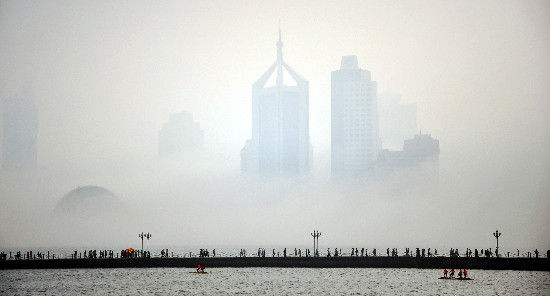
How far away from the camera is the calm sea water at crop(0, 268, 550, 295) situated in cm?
9012

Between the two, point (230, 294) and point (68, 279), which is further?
point (68, 279)

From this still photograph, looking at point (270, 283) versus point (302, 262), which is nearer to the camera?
point (270, 283)

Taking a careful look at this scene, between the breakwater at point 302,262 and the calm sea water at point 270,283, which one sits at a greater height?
the breakwater at point 302,262

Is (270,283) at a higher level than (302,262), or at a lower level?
lower

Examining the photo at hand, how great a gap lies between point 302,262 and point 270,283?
20889 mm

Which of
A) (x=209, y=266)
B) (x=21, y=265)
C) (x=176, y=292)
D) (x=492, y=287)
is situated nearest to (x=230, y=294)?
(x=176, y=292)

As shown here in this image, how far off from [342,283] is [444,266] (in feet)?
77.0

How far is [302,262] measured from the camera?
123m

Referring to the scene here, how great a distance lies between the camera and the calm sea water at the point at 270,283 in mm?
90125

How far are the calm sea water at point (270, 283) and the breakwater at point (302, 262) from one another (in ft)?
4.89

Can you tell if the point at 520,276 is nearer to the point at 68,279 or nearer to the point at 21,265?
the point at 68,279

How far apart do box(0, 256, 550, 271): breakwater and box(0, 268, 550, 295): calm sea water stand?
4.89 feet

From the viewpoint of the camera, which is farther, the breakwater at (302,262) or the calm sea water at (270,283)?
the breakwater at (302,262)

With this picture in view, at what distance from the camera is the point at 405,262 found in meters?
120
